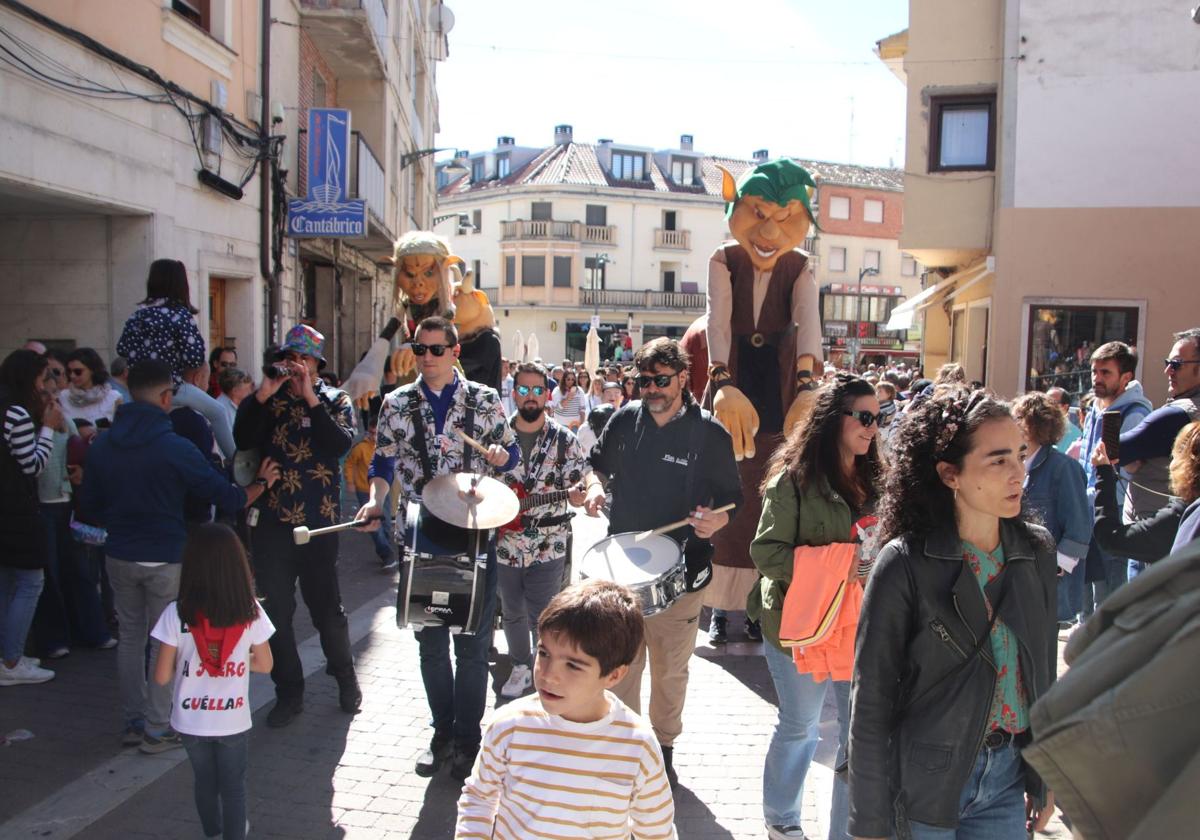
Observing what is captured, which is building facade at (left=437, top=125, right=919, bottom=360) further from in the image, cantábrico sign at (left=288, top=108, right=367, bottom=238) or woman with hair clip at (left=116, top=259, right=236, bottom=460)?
woman with hair clip at (left=116, top=259, right=236, bottom=460)

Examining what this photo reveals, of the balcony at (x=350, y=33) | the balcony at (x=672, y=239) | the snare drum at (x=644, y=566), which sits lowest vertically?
the snare drum at (x=644, y=566)

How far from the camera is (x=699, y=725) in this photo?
5.05 m

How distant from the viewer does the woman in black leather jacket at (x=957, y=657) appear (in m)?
2.41

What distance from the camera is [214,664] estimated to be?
3605 mm

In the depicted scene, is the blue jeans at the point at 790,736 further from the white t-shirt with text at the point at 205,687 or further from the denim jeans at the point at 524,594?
the white t-shirt with text at the point at 205,687

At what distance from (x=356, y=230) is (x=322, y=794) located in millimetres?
9256

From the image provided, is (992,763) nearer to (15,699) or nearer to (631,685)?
(631,685)

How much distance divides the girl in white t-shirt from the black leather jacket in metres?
2.29

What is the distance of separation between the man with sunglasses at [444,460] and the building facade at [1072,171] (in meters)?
11.3

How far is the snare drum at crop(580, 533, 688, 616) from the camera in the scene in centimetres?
384

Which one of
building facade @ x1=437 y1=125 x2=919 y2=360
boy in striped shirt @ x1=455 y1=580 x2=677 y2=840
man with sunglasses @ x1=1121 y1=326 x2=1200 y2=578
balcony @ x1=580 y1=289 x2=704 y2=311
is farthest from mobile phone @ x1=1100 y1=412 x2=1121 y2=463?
balcony @ x1=580 y1=289 x2=704 y2=311

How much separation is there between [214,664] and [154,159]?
6537 millimetres

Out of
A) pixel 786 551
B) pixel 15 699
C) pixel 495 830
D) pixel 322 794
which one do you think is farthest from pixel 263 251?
pixel 495 830

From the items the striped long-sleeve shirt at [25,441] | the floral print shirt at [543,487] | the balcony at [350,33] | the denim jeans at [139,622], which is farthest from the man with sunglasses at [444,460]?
the balcony at [350,33]
